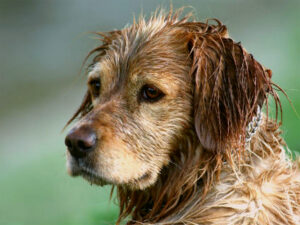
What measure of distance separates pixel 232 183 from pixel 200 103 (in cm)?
67

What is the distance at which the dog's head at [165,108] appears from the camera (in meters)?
4.09

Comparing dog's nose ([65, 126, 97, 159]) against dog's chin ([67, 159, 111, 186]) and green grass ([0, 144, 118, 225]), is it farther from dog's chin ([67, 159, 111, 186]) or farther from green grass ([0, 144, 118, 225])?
green grass ([0, 144, 118, 225])

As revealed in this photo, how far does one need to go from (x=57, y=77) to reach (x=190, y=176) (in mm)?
9769

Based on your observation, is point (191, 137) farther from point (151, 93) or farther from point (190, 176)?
point (151, 93)

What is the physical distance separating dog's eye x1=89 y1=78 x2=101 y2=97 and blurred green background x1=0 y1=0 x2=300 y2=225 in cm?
186

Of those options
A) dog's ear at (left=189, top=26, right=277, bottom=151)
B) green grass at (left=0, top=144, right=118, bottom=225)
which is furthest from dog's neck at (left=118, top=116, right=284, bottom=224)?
green grass at (left=0, top=144, right=118, bottom=225)

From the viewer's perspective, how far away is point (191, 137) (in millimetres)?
4309

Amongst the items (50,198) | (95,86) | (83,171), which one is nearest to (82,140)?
(83,171)

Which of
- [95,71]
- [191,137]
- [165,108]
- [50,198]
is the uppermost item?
[95,71]

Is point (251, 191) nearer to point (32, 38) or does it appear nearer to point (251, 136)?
point (251, 136)

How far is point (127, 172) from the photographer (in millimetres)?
4102

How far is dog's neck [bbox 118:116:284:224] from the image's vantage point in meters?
4.23

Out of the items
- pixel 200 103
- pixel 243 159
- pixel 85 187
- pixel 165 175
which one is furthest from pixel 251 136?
pixel 85 187

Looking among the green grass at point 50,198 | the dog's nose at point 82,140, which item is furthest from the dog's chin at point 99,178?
the green grass at point 50,198
